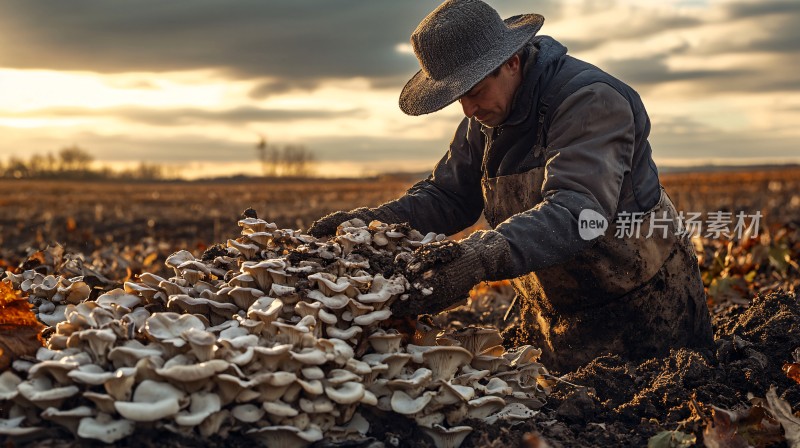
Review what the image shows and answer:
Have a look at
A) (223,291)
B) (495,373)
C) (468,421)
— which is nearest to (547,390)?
(495,373)

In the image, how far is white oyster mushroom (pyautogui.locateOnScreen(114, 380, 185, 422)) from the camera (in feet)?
9.56

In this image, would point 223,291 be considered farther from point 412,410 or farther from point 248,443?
point 412,410

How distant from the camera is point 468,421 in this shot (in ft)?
12.1

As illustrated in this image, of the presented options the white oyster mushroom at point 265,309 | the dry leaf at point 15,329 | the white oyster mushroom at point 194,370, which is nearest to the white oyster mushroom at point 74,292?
the dry leaf at point 15,329

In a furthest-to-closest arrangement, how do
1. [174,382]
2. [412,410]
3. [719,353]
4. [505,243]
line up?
1. [719,353]
2. [505,243]
3. [412,410]
4. [174,382]

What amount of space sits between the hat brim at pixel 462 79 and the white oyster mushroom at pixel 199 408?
88.4 inches

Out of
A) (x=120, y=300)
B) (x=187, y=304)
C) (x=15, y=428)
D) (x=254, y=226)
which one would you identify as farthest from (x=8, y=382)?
(x=254, y=226)

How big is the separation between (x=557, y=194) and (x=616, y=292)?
3.90 feet

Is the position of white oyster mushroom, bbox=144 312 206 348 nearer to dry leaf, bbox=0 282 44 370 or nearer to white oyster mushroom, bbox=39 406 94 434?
white oyster mushroom, bbox=39 406 94 434

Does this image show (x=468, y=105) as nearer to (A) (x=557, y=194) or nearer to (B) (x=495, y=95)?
(B) (x=495, y=95)

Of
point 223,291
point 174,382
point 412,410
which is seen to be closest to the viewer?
point 174,382

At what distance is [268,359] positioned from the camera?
3152 millimetres

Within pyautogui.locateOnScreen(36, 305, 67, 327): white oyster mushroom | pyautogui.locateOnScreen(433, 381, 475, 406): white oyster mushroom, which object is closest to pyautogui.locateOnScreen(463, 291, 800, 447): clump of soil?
pyautogui.locateOnScreen(433, 381, 475, 406): white oyster mushroom

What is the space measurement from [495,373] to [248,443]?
1.41 meters
